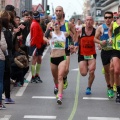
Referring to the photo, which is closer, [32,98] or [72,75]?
[32,98]

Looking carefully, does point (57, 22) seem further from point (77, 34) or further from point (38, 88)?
point (38, 88)

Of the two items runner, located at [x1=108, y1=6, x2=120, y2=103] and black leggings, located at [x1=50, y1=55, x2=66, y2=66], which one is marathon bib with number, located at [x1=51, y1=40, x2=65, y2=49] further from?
runner, located at [x1=108, y1=6, x2=120, y2=103]

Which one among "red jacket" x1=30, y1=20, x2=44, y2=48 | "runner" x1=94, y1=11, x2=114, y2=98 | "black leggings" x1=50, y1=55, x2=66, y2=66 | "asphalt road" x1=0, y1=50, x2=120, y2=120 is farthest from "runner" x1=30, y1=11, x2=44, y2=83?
"black leggings" x1=50, y1=55, x2=66, y2=66

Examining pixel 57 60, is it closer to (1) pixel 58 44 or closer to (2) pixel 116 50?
(1) pixel 58 44

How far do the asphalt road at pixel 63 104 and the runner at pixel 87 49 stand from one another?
618mm

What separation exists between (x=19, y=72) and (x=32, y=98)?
6.88 ft

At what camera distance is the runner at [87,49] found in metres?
12.9

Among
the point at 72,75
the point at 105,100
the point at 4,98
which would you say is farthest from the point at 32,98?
the point at 72,75

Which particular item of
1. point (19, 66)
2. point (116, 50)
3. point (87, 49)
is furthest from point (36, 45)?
point (116, 50)

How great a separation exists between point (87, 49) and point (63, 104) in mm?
1950

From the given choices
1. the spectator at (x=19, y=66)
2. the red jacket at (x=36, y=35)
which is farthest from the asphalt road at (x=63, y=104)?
the red jacket at (x=36, y=35)

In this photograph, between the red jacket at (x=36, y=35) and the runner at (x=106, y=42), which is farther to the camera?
the red jacket at (x=36, y=35)

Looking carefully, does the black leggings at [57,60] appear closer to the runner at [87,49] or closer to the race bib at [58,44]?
the race bib at [58,44]

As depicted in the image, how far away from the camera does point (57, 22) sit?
12.0 meters
